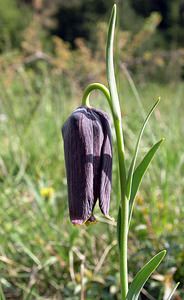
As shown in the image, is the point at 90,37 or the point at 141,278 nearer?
the point at 141,278

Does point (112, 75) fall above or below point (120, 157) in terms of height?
above

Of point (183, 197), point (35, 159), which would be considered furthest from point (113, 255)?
point (35, 159)

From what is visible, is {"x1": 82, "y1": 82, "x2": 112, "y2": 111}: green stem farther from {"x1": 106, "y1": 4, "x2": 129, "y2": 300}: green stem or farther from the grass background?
the grass background

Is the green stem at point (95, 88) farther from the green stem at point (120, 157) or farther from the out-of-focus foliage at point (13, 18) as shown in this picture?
the out-of-focus foliage at point (13, 18)

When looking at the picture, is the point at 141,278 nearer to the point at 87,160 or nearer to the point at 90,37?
the point at 87,160

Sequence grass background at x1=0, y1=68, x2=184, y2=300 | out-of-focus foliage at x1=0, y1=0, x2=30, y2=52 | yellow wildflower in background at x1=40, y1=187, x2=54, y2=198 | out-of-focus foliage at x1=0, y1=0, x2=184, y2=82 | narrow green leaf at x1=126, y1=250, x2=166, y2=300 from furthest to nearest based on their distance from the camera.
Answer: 1. out-of-focus foliage at x1=0, y1=0, x2=30, y2=52
2. out-of-focus foliage at x1=0, y1=0, x2=184, y2=82
3. yellow wildflower in background at x1=40, y1=187, x2=54, y2=198
4. grass background at x1=0, y1=68, x2=184, y2=300
5. narrow green leaf at x1=126, y1=250, x2=166, y2=300

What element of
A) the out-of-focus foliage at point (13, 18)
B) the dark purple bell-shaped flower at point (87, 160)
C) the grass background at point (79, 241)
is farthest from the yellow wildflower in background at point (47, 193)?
the out-of-focus foliage at point (13, 18)

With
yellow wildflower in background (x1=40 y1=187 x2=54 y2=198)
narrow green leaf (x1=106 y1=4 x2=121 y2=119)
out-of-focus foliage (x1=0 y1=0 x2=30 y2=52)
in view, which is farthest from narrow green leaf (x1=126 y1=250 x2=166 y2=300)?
out-of-focus foliage (x1=0 y1=0 x2=30 y2=52)

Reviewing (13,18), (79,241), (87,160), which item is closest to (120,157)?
(87,160)

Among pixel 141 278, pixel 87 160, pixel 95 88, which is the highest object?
pixel 95 88
